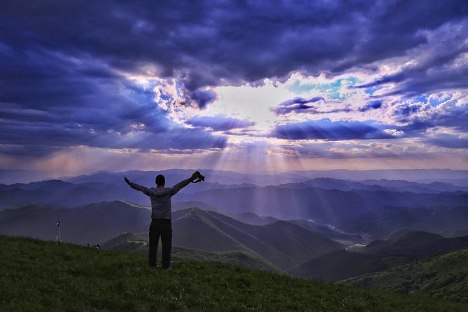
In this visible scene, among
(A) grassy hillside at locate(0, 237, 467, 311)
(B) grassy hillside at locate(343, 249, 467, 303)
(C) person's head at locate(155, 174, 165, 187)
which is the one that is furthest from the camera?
(B) grassy hillside at locate(343, 249, 467, 303)

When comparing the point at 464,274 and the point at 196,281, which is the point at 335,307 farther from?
the point at 464,274

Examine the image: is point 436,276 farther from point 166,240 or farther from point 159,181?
point 159,181

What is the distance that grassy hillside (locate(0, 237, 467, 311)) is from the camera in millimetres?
14219

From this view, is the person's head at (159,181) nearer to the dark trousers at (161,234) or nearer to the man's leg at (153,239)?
the dark trousers at (161,234)

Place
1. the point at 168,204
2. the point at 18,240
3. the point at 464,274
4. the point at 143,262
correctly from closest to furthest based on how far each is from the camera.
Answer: the point at 168,204, the point at 143,262, the point at 18,240, the point at 464,274

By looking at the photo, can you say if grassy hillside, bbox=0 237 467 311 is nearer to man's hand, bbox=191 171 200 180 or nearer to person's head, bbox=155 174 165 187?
person's head, bbox=155 174 165 187

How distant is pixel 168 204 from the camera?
21.2 meters

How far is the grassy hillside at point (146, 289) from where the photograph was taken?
560 inches

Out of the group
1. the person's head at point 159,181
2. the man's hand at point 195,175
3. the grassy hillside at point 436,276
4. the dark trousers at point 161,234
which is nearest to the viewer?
the man's hand at point 195,175

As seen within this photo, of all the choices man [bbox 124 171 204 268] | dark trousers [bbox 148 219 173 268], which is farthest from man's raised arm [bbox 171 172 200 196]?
dark trousers [bbox 148 219 173 268]

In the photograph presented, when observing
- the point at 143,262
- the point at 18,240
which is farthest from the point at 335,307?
the point at 18,240

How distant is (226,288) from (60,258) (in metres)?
9.43

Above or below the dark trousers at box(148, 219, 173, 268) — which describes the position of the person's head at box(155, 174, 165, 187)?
above

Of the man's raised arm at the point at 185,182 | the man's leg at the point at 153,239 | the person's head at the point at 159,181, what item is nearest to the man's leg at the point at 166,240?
the man's leg at the point at 153,239
